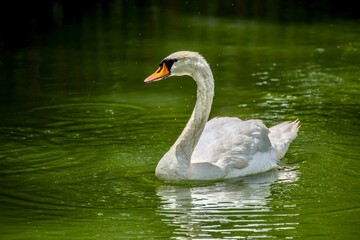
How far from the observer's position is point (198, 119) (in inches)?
388

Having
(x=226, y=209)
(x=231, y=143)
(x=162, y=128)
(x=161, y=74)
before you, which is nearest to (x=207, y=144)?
(x=231, y=143)

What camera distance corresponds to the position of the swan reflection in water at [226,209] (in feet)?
26.2

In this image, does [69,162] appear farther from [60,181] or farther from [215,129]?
[215,129]

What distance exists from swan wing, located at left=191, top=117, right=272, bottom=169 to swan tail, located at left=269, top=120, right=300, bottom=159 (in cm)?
16

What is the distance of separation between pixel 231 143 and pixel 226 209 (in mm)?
1450

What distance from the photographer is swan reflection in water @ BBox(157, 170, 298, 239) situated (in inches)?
315

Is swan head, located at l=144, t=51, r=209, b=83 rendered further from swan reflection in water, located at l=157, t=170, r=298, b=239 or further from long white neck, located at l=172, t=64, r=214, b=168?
swan reflection in water, located at l=157, t=170, r=298, b=239

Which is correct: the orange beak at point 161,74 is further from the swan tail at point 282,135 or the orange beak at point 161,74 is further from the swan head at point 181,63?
the swan tail at point 282,135

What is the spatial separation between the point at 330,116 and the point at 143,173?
309 cm

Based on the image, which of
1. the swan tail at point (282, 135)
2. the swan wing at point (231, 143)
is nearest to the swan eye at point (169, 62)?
the swan wing at point (231, 143)

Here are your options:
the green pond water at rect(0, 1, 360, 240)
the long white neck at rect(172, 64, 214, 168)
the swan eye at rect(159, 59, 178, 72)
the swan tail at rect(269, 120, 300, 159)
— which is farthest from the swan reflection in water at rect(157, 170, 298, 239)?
→ the swan eye at rect(159, 59, 178, 72)

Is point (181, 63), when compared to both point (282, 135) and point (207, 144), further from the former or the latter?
point (282, 135)

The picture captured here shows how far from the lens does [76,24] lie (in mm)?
21125

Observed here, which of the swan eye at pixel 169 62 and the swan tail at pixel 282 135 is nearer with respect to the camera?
the swan eye at pixel 169 62
